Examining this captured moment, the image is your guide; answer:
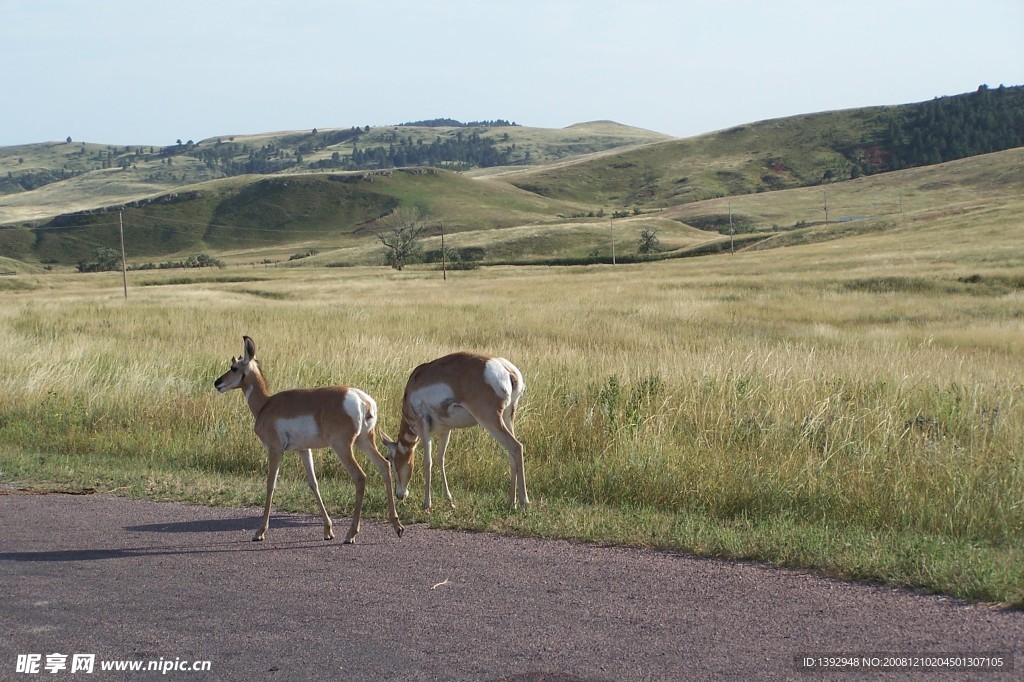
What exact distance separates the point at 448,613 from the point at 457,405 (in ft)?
10.4

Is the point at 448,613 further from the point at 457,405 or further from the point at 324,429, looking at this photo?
the point at 457,405

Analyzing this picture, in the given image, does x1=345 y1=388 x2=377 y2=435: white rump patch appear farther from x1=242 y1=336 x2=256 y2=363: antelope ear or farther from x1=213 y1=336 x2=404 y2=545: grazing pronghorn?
x1=242 y1=336 x2=256 y2=363: antelope ear

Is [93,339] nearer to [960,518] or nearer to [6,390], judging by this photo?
[6,390]

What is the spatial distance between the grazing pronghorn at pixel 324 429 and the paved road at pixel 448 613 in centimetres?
33

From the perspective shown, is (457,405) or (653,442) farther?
(653,442)

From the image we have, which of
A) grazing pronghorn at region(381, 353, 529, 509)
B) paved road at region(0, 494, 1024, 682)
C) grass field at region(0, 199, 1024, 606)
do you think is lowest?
grass field at region(0, 199, 1024, 606)

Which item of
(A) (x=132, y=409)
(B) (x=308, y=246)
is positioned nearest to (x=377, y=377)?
(A) (x=132, y=409)

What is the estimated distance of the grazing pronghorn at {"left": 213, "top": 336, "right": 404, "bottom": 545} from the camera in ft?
25.7

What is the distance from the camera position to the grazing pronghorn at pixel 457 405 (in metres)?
8.63

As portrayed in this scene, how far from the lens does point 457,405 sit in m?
8.82

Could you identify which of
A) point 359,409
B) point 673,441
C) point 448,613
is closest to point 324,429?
point 359,409

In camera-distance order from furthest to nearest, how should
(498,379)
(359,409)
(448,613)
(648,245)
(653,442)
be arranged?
(648,245), (653,442), (498,379), (359,409), (448,613)

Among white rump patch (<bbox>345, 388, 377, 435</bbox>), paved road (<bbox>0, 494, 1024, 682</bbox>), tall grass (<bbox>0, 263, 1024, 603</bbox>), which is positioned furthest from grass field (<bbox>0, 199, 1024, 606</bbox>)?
white rump patch (<bbox>345, 388, 377, 435</bbox>)

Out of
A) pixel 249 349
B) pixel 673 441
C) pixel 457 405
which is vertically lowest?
pixel 673 441
